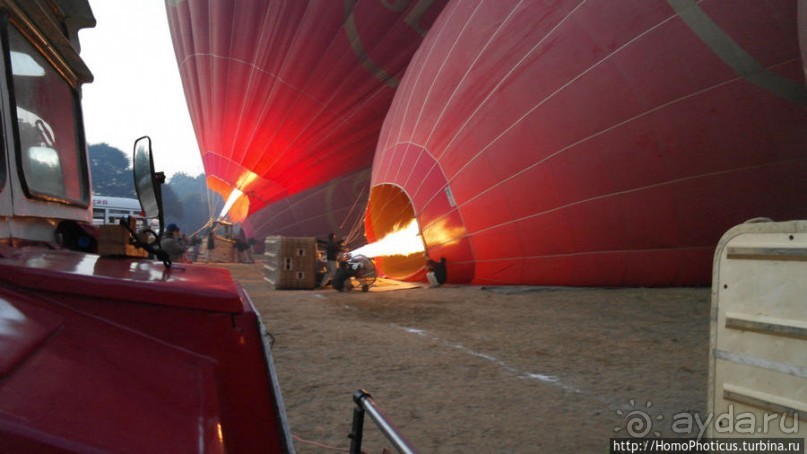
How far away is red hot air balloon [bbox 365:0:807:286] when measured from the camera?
6629 mm

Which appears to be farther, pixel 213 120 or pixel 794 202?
pixel 213 120

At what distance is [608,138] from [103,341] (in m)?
7.39

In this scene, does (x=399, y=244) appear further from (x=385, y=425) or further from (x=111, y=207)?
(x=111, y=207)

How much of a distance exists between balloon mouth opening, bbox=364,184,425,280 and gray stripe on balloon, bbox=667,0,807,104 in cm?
620

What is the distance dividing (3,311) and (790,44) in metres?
8.39

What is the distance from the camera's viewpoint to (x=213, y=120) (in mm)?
15625

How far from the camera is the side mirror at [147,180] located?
1728 millimetres

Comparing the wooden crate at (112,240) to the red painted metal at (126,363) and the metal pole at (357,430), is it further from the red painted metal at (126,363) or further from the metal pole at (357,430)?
the metal pole at (357,430)

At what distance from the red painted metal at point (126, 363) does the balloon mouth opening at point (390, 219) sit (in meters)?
9.59

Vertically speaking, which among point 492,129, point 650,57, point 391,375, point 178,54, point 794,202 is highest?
point 178,54

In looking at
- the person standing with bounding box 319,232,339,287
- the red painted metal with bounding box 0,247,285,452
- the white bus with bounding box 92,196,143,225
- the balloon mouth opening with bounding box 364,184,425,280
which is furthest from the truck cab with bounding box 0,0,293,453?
the white bus with bounding box 92,196,143,225

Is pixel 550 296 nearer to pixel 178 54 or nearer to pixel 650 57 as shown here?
pixel 650 57

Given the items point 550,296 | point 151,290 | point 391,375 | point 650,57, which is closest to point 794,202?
point 650,57

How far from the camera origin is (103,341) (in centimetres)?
98
